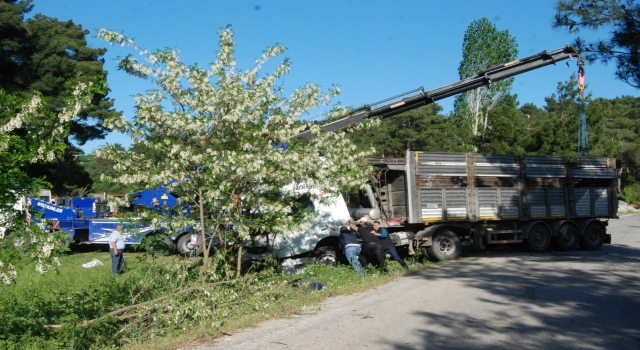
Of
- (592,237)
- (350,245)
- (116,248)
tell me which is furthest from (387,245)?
(592,237)

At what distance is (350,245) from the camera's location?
44.1ft

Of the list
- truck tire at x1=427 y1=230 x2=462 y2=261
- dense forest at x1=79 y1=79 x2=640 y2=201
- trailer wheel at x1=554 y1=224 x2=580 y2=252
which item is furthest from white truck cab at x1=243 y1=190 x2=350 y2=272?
dense forest at x1=79 y1=79 x2=640 y2=201

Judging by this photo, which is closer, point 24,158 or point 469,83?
point 24,158

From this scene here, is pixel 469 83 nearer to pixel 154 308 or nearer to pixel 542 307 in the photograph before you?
pixel 542 307

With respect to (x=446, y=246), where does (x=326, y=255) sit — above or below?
below

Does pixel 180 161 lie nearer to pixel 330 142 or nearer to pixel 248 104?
pixel 248 104

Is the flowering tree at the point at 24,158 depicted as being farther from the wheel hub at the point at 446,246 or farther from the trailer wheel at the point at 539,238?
the trailer wheel at the point at 539,238

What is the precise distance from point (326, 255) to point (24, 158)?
8.56 meters

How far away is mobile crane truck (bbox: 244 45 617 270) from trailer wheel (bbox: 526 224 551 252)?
0.03m

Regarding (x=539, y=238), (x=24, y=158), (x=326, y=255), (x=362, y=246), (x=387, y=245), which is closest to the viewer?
(x=24, y=158)

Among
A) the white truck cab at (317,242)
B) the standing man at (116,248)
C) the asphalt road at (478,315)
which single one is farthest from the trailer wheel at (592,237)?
the standing man at (116,248)

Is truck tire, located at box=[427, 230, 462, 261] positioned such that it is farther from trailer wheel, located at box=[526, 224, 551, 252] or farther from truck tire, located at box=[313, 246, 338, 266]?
truck tire, located at box=[313, 246, 338, 266]

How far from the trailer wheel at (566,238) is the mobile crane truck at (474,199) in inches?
1.2

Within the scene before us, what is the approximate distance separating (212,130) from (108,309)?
126 inches
